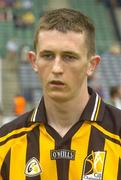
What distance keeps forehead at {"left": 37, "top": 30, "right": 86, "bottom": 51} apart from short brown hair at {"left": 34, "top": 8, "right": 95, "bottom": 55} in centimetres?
2

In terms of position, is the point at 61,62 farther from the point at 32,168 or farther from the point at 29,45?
the point at 29,45

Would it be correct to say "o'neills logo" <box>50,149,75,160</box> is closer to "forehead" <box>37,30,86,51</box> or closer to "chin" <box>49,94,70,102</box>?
"chin" <box>49,94,70,102</box>

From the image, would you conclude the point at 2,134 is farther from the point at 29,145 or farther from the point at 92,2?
the point at 92,2

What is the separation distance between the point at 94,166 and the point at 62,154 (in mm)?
141

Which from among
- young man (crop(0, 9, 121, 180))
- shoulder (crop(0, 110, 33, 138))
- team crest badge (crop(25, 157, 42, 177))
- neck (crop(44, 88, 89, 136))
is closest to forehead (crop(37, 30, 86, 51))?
young man (crop(0, 9, 121, 180))

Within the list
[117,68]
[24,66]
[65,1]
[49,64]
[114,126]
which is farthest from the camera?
[65,1]

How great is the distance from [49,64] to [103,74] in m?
10.6

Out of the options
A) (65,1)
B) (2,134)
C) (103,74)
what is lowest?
(2,134)

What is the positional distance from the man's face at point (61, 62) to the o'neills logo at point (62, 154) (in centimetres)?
23

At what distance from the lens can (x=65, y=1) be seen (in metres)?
16.2

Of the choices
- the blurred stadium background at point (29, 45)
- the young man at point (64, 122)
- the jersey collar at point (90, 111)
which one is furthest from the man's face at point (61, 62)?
the blurred stadium background at point (29, 45)

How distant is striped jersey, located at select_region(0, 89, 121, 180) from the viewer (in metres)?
1.95

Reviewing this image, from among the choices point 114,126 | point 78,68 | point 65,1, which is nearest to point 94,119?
point 114,126

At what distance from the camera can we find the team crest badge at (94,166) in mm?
1938
